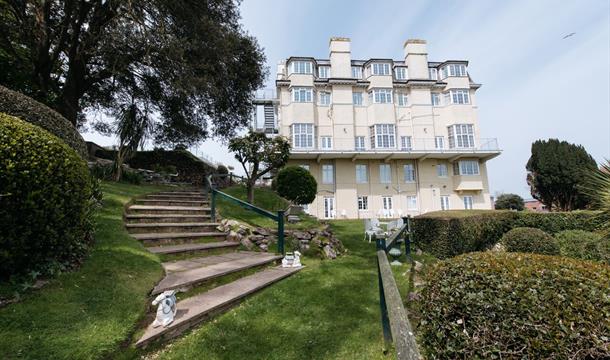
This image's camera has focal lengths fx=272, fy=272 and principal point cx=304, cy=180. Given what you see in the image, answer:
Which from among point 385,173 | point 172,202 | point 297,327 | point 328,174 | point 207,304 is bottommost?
point 297,327

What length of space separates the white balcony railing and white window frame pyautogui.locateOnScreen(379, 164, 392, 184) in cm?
170

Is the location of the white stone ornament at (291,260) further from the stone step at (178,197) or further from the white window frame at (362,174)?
the white window frame at (362,174)

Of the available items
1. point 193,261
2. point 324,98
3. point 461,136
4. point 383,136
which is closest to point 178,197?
point 193,261

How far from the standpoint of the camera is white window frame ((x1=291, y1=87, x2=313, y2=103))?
24.3 meters

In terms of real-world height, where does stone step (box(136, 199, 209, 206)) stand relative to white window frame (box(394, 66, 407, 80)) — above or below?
below

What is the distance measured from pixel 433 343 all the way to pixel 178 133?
1575cm

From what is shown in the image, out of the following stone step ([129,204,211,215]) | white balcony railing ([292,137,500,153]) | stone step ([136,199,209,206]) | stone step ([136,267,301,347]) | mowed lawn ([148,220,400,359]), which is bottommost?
mowed lawn ([148,220,400,359])

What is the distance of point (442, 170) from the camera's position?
25.8 meters

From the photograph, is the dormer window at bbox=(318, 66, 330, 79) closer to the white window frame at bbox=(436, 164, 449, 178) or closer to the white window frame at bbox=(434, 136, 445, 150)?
the white window frame at bbox=(434, 136, 445, 150)

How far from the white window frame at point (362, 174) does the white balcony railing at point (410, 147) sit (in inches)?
66.3

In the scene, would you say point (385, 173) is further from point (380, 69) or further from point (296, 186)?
point (296, 186)

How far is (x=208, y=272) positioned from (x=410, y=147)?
24488 mm

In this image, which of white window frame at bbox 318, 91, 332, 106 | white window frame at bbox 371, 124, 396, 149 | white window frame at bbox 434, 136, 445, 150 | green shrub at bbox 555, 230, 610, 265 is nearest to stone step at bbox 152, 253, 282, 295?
green shrub at bbox 555, 230, 610, 265

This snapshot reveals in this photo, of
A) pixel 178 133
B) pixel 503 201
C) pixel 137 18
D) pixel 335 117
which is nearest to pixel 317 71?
pixel 335 117
